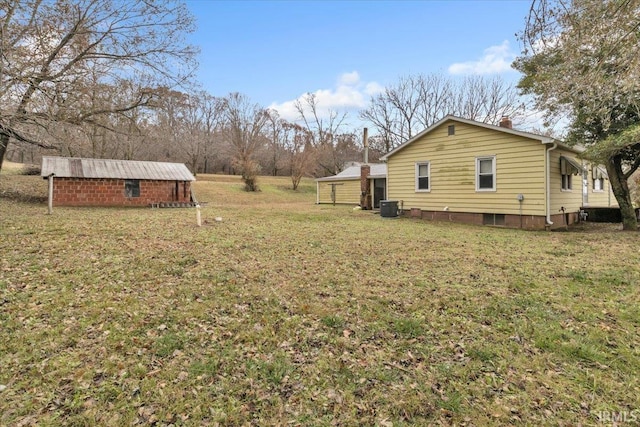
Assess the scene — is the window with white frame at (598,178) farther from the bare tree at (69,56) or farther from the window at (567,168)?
the bare tree at (69,56)

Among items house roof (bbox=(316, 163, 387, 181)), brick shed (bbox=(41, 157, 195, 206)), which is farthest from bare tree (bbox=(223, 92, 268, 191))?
brick shed (bbox=(41, 157, 195, 206))

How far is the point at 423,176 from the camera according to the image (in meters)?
14.5

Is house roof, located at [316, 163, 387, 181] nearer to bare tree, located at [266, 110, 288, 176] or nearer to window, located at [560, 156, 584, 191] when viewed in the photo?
window, located at [560, 156, 584, 191]

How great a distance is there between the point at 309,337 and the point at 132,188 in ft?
62.4

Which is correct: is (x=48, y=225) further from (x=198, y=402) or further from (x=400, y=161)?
(x=400, y=161)

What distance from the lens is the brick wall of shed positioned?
17.2m

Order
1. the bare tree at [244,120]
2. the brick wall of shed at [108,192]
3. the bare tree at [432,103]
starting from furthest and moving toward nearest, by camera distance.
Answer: the bare tree at [244,120] < the bare tree at [432,103] < the brick wall of shed at [108,192]

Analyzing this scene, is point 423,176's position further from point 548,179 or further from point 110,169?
point 110,169

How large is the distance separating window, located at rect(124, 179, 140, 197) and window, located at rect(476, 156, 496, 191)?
17.8 metres

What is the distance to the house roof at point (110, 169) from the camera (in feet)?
56.8

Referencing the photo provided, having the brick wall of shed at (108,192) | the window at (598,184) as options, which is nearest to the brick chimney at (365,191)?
the brick wall of shed at (108,192)

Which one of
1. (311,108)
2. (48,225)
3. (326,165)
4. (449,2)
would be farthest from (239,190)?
(449,2)

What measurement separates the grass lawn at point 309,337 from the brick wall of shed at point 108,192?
12281 millimetres

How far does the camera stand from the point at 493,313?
4246 mm
